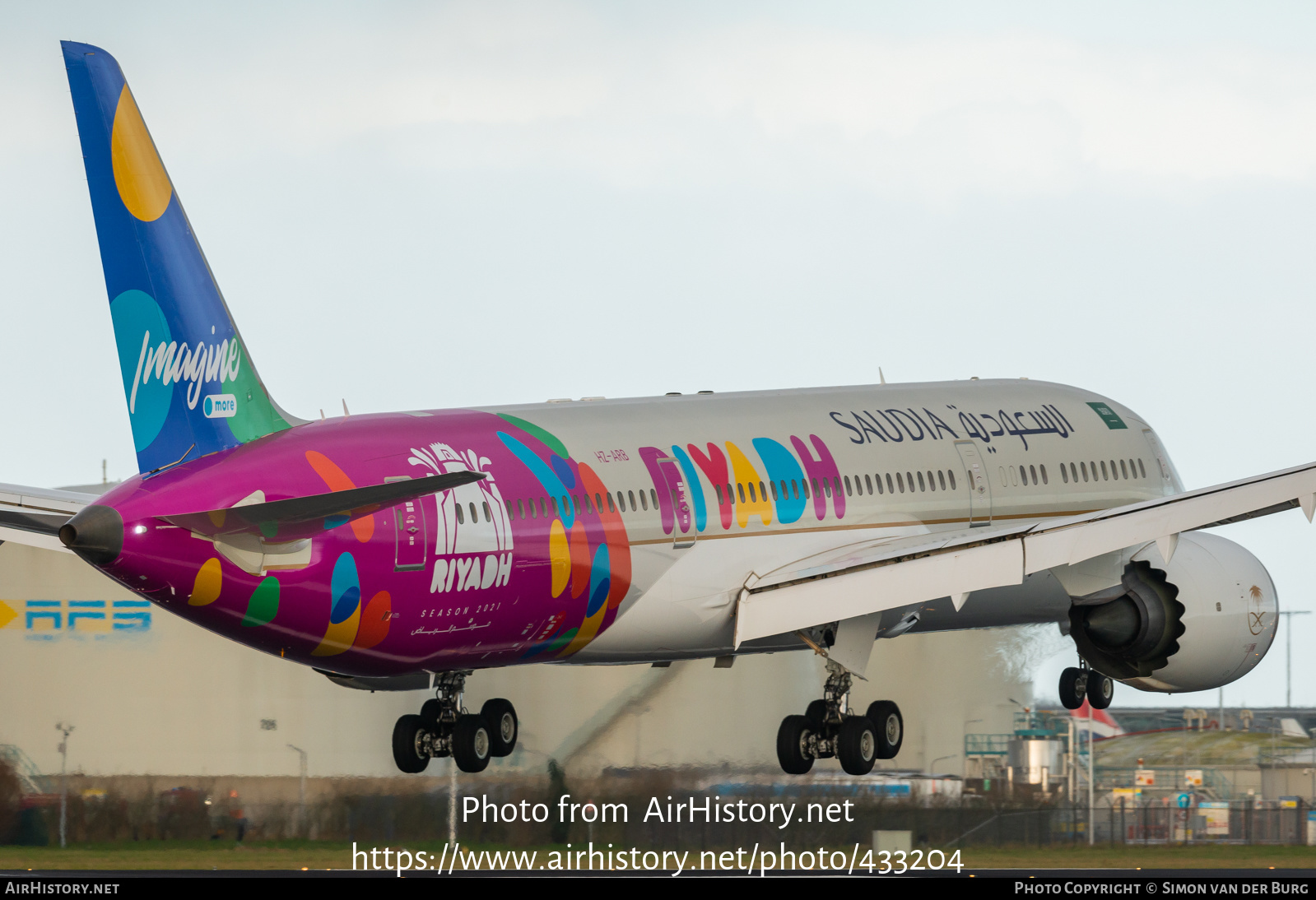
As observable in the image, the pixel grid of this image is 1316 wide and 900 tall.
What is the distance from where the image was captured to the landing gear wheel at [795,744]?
106ft

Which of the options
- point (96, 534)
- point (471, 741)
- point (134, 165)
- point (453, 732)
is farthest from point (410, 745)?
point (134, 165)

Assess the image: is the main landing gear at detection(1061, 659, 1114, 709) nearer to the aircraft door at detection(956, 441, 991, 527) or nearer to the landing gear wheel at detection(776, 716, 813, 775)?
the aircraft door at detection(956, 441, 991, 527)

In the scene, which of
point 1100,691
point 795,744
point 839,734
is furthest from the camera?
point 1100,691

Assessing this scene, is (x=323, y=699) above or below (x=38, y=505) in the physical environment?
below

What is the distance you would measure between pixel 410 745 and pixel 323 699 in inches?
653

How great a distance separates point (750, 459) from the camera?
3114 cm

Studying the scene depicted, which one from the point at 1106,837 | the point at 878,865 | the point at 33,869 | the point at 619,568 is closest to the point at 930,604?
the point at 619,568

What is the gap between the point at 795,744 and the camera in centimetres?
3234

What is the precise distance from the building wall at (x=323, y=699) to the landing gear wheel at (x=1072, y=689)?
3.55 metres

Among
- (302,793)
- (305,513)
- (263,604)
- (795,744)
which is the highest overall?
(305,513)

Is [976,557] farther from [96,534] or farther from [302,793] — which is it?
[302,793]

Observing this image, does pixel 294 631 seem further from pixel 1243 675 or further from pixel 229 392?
pixel 1243 675

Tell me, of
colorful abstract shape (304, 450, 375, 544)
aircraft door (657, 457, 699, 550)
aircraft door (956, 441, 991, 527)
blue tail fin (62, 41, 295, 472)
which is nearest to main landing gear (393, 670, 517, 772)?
aircraft door (657, 457, 699, 550)

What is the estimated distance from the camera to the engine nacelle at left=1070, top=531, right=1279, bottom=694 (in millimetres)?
31219
